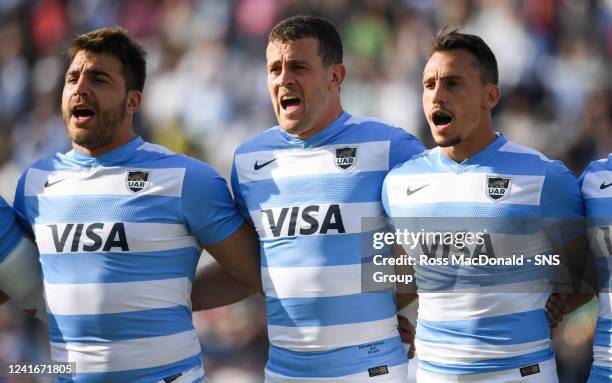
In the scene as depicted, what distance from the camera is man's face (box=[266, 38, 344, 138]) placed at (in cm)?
458

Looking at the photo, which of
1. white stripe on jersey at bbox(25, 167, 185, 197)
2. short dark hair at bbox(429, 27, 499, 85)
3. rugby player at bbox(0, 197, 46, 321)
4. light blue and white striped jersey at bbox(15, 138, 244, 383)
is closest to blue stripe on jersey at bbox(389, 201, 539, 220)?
short dark hair at bbox(429, 27, 499, 85)

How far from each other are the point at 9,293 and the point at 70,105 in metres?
0.99

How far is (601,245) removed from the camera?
13.8ft

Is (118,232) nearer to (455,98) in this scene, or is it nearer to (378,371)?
(378,371)

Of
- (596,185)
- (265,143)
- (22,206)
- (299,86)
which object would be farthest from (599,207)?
(22,206)

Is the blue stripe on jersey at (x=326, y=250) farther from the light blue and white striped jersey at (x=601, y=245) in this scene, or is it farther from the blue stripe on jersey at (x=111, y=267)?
the light blue and white striped jersey at (x=601, y=245)

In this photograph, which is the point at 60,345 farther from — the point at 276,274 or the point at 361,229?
the point at 361,229

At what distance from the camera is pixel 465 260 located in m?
4.24

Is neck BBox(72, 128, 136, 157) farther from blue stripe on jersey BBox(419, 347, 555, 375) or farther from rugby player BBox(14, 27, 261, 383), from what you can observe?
blue stripe on jersey BBox(419, 347, 555, 375)

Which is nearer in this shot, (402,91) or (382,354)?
(382,354)

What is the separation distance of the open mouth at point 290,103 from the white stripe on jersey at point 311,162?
0.20m

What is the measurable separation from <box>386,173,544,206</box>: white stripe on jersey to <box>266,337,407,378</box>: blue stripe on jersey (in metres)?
0.67

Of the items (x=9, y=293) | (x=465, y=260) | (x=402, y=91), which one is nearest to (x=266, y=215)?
(x=465, y=260)

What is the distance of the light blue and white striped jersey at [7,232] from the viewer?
183 inches
